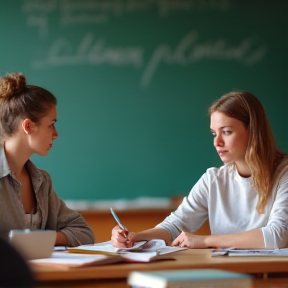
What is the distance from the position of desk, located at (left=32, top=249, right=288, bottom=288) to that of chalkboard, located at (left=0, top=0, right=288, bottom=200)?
2.17 meters

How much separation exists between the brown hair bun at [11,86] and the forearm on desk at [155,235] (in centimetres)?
68

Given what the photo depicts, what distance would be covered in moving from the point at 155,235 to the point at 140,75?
1.96 meters

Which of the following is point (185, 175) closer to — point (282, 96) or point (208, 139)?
point (208, 139)

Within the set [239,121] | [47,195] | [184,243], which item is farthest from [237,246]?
[47,195]

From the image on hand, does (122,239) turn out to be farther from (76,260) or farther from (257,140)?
(257,140)

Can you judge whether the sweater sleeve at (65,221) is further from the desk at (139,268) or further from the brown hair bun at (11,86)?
the desk at (139,268)

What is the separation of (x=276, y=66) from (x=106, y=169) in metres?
1.31

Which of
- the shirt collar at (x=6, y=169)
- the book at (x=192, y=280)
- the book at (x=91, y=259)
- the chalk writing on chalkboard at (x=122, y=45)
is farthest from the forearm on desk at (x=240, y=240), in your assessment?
the chalk writing on chalkboard at (x=122, y=45)

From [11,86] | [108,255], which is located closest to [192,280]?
[108,255]

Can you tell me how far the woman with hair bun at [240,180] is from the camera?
2.65m

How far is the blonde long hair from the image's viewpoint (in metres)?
2.65

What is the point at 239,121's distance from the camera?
8.87 ft

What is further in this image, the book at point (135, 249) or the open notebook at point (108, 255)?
the book at point (135, 249)

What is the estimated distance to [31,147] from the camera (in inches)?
101
